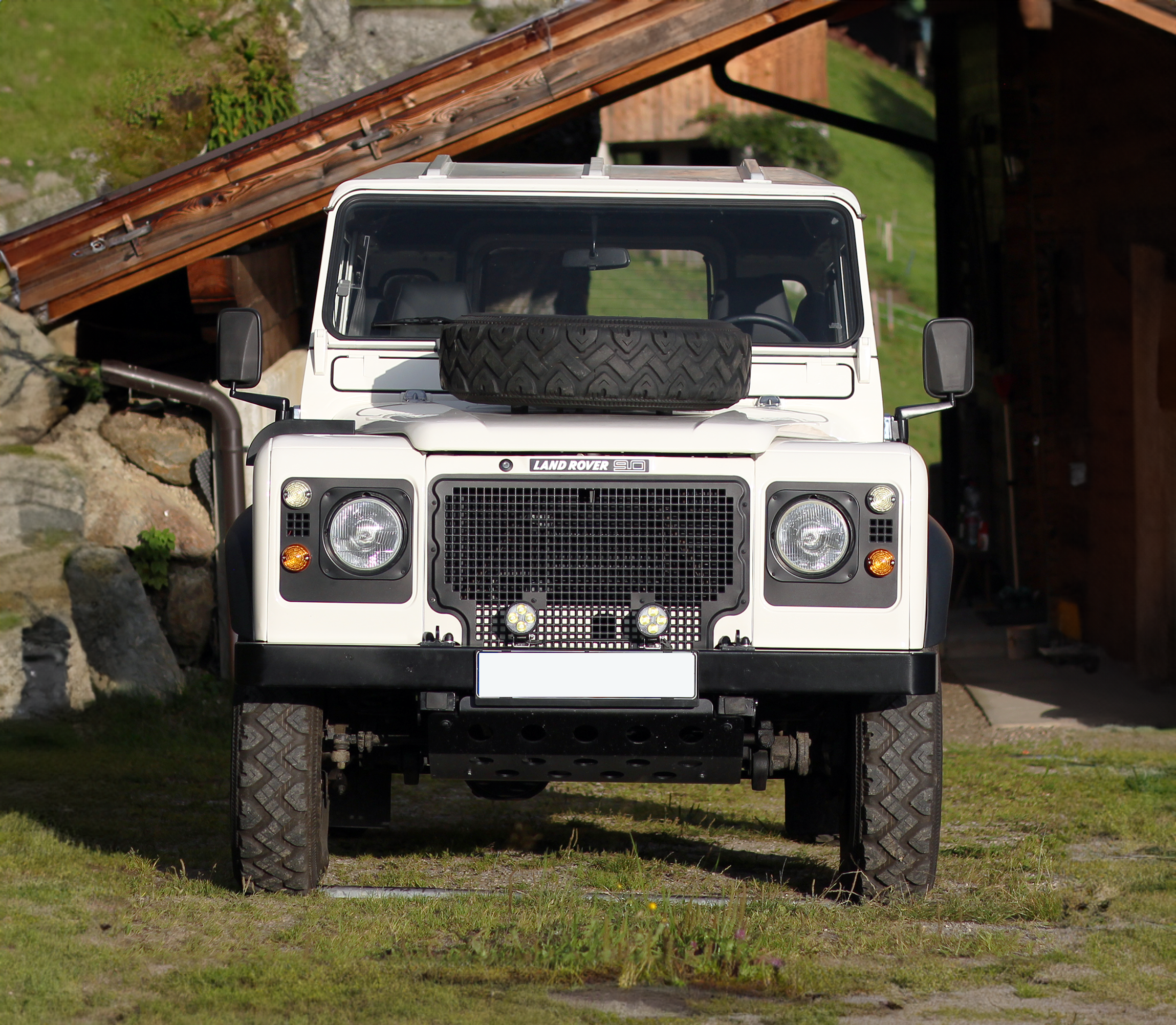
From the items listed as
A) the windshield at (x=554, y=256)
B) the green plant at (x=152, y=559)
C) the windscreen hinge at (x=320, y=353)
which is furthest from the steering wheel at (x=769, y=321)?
the green plant at (x=152, y=559)

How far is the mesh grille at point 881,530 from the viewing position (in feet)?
15.3

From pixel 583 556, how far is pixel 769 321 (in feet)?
5.50

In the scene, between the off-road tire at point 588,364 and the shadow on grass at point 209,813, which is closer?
the off-road tire at point 588,364

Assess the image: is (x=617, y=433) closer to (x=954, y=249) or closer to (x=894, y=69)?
(x=954, y=249)

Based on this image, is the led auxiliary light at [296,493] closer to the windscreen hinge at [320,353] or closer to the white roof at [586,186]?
the windscreen hinge at [320,353]

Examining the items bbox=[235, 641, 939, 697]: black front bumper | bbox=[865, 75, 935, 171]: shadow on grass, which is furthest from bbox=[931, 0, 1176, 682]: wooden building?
bbox=[865, 75, 935, 171]: shadow on grass

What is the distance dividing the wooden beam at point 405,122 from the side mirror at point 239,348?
4.64 metres

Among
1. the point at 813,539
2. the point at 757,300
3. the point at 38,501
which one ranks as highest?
the point at 757,300

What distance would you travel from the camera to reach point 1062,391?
13.5 m

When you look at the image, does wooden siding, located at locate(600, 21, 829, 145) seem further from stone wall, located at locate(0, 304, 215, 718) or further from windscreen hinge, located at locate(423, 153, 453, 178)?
windscreen hinge, located at locate(423, 153, 453, 178)

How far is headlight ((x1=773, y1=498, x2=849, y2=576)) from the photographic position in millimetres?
4688

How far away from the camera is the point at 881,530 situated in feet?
15.3

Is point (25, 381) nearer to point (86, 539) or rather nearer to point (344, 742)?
point (86, 539)

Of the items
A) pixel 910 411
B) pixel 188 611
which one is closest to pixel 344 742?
pixel 910 411
